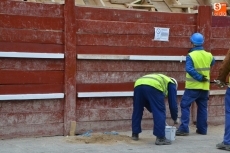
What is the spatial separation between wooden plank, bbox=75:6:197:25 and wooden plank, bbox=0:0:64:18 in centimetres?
34

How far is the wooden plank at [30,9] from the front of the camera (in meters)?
7.76

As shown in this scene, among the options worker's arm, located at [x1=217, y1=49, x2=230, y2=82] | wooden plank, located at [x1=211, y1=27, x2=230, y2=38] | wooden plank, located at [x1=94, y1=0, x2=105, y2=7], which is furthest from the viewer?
wooden plank, located at [x1=94, y1=0, x2=105, y2=7]

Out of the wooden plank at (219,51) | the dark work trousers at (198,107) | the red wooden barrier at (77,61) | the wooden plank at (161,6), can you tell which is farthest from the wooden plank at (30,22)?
the wooden plank at (161,6)

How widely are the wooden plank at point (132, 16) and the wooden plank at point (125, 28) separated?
70 millimetres

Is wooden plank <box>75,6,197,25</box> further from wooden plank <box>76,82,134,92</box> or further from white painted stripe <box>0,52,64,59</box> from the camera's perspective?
wooden plank <box>76,82,134,92</box>

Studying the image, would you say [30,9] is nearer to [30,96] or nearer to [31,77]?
[31,77]

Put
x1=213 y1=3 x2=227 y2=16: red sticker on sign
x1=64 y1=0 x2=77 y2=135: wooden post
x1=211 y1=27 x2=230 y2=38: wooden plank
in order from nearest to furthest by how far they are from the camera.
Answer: x1=64 y1=0 x2=77 y2=135: wooden post → x1=211 y1=27 x2=230 y2=38: wooden plank → x1=213 y1=3 x2=227 y2=16: red sticker on sign

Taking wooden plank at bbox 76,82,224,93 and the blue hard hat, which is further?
the blue hard hat

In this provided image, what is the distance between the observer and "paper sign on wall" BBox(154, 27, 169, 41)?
9141mm

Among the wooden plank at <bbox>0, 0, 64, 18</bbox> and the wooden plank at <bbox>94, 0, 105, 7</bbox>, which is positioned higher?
the wooden plank at <bbox>94, 0, 105, 7</bbox>

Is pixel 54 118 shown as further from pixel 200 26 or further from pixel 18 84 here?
pixel 200 26

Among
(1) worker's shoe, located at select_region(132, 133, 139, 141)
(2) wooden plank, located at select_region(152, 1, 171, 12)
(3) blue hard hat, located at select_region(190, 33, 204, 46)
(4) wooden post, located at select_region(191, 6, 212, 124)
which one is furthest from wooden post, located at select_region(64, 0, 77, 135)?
(2) wooden plank, located at select_region(152, 1, 171, 12)

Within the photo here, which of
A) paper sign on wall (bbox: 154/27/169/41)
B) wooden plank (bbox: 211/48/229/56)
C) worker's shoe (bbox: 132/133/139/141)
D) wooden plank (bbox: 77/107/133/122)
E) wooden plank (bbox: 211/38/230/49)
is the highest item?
paper sign on wall (bbox: 154/27/169/41)

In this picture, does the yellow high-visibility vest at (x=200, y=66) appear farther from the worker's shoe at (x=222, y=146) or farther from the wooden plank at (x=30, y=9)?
the wooden plank at (x=30, y=9)
